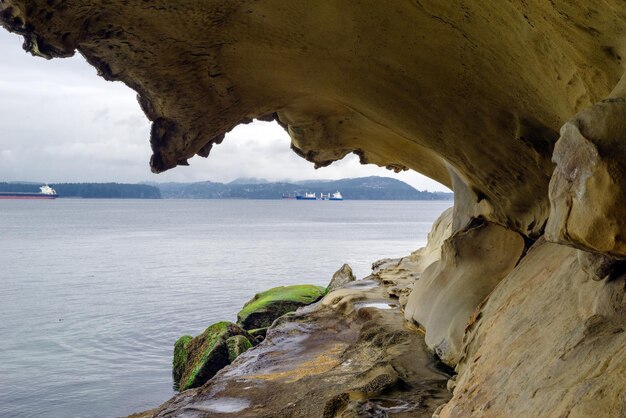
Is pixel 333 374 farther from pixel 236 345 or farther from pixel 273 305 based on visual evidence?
pixel 273 305

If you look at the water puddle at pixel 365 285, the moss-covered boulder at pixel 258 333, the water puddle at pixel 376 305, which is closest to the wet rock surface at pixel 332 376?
the water puddle at pixel 376 305

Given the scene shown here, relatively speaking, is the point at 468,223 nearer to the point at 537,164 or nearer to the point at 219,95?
the point at 537,164

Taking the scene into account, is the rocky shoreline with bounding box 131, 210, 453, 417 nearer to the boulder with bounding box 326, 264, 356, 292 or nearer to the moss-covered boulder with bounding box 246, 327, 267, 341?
the moss-covered boulder with bounding box 246, 327, 267, 341

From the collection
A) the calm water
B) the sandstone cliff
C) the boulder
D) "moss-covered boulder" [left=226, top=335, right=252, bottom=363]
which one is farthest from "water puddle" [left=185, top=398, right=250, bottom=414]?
the boulder

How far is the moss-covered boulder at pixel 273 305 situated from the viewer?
1213 centimetres

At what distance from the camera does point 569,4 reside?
2.48m

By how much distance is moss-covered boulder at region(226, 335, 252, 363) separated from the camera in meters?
9.27

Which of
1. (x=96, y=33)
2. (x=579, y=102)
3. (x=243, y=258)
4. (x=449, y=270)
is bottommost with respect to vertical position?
(x=243, y=258)

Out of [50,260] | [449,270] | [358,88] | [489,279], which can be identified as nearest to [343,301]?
[449,270]

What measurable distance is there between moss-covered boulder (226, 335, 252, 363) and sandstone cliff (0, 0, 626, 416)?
393 centimetres

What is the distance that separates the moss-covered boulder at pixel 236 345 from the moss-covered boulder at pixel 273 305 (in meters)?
2.44

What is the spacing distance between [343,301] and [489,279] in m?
4.64

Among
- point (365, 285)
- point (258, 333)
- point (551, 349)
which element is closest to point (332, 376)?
point (551, 349)

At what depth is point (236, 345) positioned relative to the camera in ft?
30.7
